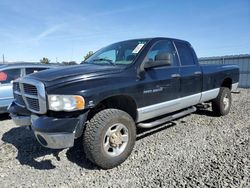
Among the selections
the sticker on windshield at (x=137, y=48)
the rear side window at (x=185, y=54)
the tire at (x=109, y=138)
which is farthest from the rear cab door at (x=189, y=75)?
the tire at (x=109, y=138)

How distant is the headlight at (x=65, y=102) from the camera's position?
3105 mm

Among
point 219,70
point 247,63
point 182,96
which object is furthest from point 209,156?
point 247,63

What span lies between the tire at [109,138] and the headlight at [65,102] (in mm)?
347

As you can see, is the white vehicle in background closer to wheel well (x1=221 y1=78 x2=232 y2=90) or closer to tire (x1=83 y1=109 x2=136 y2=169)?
tire (x1=83 y1=109 x2=136 y2=169)

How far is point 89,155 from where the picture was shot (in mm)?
3330

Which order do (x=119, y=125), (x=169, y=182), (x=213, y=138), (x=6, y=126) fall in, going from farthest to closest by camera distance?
(x=6, y=126)
(x=213, y=138)
(x=119, y=125)
(x=169, y=182)

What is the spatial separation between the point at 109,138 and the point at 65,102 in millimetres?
868

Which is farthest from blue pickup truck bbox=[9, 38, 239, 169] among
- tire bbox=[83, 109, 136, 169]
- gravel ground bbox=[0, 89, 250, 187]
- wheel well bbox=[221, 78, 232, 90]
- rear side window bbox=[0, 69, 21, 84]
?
rear side window bbox=[0, 69, 21, 84]

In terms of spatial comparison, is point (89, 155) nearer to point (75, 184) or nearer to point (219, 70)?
point (75, 184)

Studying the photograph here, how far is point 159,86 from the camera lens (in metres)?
4.18

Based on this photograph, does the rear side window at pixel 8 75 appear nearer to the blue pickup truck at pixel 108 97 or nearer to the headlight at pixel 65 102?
the blue pickup truck at pixel 108 97

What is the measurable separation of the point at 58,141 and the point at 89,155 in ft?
1.67

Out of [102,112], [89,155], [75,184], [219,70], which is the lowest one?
[75,184]

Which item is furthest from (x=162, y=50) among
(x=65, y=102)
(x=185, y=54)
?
(x=65, y=102)
